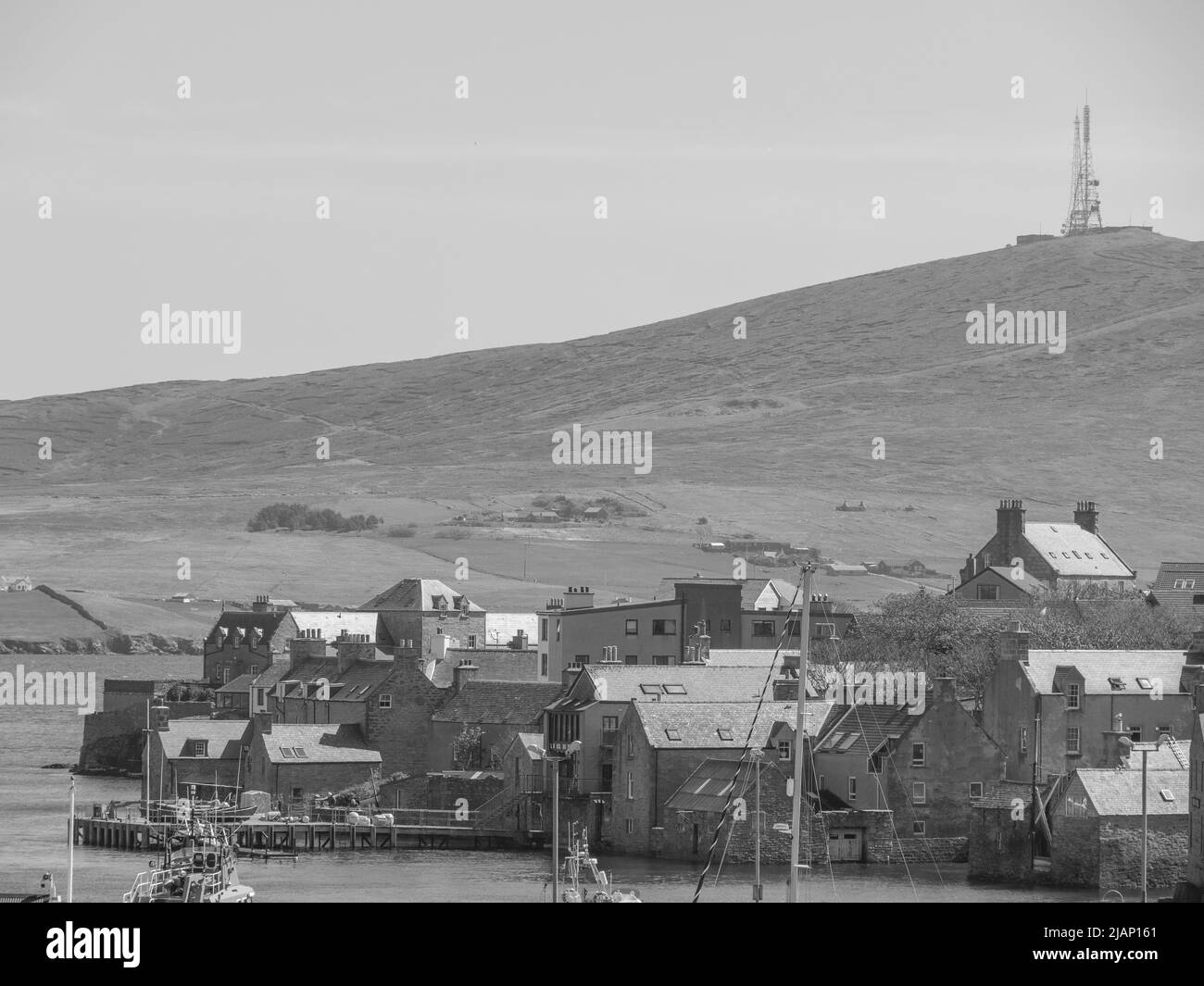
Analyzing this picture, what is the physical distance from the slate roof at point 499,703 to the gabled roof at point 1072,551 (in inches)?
2051

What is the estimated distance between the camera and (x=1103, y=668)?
71312 mm

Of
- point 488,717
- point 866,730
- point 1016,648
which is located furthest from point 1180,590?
point 866,730

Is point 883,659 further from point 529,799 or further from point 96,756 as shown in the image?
point 96,756

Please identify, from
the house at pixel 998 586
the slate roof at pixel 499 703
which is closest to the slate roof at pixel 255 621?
the house at pixel 998 586

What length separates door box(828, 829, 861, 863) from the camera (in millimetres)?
65000

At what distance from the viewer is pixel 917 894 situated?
5847cm

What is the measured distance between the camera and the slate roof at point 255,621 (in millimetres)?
120812

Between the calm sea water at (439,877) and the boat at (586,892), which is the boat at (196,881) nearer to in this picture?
the calm sea water at (439,877)

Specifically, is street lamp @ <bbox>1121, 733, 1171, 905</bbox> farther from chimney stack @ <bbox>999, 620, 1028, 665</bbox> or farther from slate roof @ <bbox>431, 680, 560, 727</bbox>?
slate roof @ <bbox>431, 680, 560, 727</bbox>

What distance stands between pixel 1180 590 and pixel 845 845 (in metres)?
61.2

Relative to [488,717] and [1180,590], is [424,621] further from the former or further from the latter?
[1180,590]

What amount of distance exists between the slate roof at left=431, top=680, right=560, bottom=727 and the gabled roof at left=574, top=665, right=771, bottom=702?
5468 millimetres

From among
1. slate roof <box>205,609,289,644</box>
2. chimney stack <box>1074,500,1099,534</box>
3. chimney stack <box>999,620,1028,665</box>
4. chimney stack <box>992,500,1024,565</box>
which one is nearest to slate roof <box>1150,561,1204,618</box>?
chimney stack <box>992,500,1024,565</box>
